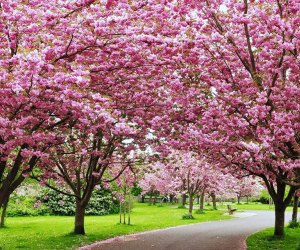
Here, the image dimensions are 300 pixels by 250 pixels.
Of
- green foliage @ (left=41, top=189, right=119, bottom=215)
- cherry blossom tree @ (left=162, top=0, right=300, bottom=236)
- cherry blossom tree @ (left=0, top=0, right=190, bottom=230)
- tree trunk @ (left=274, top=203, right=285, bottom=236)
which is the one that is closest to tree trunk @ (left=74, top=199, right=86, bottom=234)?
tree trunk @ (left=274, top=203, right=285, bottom=236)

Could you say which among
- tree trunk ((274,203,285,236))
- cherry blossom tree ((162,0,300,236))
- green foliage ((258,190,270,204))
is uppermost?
cherry blossom tree ((162,0,300,236))

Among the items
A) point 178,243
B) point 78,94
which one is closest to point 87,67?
point 78,94

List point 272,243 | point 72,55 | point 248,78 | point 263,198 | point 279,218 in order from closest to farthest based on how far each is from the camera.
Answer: point 72,55, point 248,78, point 272,243, point 279,218, point 263,198

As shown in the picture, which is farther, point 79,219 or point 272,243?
point 79,219

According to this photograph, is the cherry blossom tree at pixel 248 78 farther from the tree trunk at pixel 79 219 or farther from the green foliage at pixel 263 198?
the green foliage at pixel 263 198

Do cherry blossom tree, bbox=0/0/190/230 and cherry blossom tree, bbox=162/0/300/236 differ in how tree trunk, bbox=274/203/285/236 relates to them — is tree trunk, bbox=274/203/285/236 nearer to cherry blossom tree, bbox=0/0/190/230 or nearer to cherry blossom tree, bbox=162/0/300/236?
cherry blossom tree, bbox=162/0/300/236

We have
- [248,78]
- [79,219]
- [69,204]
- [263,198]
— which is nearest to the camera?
[248,78]

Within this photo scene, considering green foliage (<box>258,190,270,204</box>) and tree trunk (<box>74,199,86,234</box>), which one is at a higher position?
tree trunk (<box>74,199,86,234</box>)

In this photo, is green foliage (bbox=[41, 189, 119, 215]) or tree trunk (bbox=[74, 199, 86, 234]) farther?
green foliage (bbox=[41, 189, 119, 215])

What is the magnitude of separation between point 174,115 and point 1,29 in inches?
235

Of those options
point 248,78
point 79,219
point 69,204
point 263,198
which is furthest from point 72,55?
point 263,198

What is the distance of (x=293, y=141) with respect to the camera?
10430 millimetres

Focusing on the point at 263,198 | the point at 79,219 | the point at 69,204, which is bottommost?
the point at 263,198

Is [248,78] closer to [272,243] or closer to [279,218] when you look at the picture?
[272,243]
